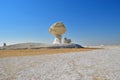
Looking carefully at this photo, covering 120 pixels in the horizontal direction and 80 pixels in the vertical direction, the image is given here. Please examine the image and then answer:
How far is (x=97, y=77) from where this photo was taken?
7.29 metres

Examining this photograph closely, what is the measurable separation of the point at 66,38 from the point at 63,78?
3542 centimetres

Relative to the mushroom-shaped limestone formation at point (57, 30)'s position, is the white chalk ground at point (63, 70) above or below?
below

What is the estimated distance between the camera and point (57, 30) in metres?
43.1

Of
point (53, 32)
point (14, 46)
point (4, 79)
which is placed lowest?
point (4, 79)

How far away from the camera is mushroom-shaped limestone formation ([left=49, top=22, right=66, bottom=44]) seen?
43.1 m

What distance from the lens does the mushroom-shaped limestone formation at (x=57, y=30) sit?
141 feet

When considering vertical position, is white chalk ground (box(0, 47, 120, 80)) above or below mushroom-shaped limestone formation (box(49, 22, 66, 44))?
below

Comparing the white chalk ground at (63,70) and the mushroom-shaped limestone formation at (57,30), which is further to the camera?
the mushroom-shaped limestone formation at (57,30)

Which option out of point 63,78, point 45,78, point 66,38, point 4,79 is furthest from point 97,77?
point 66,38

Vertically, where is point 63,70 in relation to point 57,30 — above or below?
below

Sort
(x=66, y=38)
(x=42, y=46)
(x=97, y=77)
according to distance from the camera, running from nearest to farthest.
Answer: (x=97, y=77)
(x=42, y=46)
(x=66, y=38)

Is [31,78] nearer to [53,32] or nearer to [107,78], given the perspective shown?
[107,78]

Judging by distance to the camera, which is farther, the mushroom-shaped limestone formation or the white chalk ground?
the mushroom-shaped limestone formation

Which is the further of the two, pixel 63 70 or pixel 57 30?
pixel 57 30
